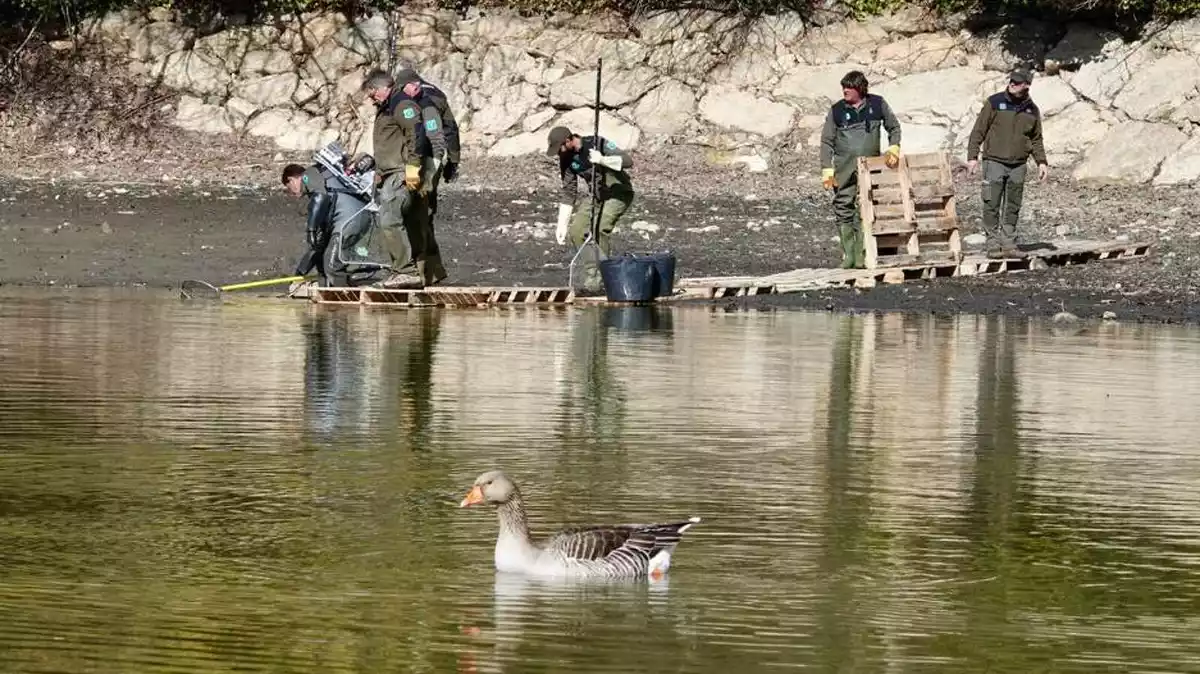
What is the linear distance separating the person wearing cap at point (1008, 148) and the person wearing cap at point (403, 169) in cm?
548

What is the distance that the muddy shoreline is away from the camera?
76.8ft

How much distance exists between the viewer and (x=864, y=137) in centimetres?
2375

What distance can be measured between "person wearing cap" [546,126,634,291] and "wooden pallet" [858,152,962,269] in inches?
88.8

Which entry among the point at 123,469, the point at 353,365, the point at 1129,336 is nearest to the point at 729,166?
the point at 1129,336

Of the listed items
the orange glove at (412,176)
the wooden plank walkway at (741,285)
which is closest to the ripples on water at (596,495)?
the orange glove at (412,176)

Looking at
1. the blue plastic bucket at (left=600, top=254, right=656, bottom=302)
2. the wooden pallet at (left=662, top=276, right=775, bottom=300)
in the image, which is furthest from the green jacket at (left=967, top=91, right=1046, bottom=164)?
the blue plastic bucket at (left=600, top=254, right=656, bottom=302)

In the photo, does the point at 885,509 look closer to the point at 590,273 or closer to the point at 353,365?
the point at 353,365

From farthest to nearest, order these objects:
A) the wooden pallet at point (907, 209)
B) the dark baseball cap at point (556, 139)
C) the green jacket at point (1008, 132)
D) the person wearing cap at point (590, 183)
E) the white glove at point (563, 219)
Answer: the green jacket at point (1008, 132), the wooden pallet at point (907, 209), the white glove at point (563, 219), the person wearing cap at point (590, 183), the dark baseball cap at point (556, 139)

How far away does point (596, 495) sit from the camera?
39.5ft

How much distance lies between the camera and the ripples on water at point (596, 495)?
891cm

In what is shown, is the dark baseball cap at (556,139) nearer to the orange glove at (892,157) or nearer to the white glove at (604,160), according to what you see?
the white glove at (604,160)

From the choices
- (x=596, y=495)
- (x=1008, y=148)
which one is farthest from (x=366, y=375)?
(x=1008, y=148)

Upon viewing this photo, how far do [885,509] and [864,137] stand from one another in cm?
1234

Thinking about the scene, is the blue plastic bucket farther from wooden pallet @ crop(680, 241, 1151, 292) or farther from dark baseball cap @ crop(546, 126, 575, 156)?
dark baseball cap @ crop(546, 126, 575, 156)
